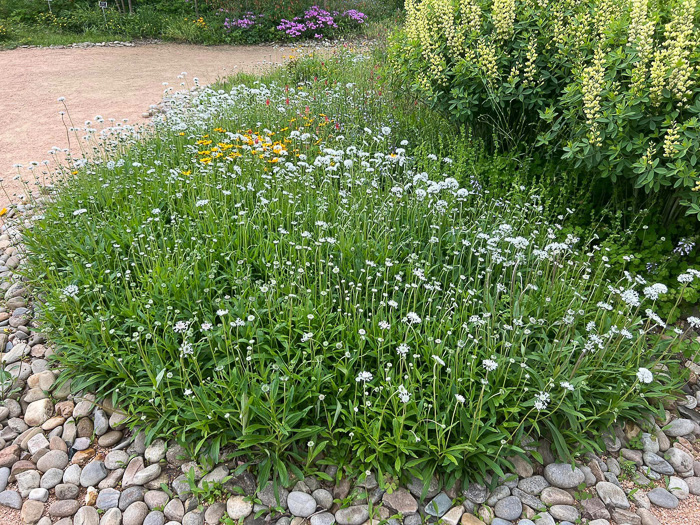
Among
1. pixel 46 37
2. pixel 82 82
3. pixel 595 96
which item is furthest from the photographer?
pixel 46 37

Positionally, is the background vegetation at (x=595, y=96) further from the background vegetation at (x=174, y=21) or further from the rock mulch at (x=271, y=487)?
the background vegetation at (x=174, y=21)

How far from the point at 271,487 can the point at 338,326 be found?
962 mm

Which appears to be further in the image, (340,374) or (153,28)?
(153,28)

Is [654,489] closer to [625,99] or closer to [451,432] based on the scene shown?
[451,432]

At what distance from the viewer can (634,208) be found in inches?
163

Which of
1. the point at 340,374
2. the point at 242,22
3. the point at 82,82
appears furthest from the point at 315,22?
the point at 340,374

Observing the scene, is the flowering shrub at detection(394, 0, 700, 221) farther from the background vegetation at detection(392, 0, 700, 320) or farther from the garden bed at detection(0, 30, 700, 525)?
the garden bed at detection(0, 30, 700, 525)

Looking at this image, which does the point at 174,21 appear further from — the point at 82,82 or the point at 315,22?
the point at 82,82

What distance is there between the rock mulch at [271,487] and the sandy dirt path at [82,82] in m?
3.40

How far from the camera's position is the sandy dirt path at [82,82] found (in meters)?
7.28

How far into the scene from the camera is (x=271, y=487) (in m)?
2.59

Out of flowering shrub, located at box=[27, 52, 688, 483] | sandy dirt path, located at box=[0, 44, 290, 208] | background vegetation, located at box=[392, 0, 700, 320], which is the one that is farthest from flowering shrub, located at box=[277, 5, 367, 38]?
flowering shrub, located at box=[27, 52, 688, 483]

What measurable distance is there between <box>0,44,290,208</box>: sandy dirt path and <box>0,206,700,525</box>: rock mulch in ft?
11.1

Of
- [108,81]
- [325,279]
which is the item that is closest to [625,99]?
[325,279]
